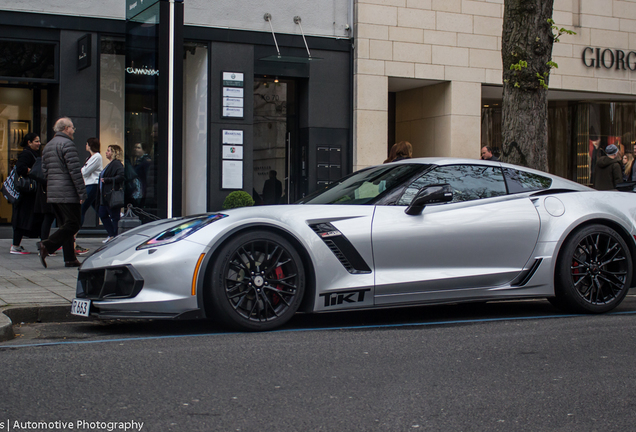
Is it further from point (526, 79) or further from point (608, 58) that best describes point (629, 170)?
point (526, 79)

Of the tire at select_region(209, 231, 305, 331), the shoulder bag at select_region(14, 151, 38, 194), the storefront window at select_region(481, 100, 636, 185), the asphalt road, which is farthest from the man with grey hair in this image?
the storefront window at select_region(481, 100, 636, 185)

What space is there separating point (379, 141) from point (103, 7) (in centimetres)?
595

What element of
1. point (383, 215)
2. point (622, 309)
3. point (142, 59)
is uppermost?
point (142, 59)

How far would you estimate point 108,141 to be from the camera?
45.6ft

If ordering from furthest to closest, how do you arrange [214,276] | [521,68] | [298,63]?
[298,63]
[521,68]
[214,276]

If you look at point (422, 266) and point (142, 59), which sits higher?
point (142, 59)

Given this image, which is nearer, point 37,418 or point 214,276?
point 37,418

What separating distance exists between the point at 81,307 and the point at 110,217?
21.4 feet

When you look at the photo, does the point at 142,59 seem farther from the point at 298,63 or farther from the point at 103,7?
the point at 298,63

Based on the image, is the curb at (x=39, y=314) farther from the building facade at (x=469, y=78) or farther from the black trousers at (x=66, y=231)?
the building facade at (x=469, y=78)

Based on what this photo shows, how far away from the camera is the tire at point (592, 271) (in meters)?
6.36

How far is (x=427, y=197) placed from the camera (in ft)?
19.1

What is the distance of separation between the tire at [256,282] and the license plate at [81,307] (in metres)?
0.89

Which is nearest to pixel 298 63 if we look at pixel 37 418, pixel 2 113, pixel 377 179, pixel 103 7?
pixel 103 7
